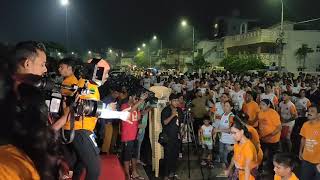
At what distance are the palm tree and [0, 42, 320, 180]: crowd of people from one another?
2760cm

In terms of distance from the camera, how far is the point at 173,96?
7164 millimetres

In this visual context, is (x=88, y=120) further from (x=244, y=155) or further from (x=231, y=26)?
(x=231, y=26)

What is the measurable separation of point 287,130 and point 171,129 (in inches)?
145

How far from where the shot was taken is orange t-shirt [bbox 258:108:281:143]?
7848 mm

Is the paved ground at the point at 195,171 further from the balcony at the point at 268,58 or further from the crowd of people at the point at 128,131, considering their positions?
the balcony at the point at 268,58

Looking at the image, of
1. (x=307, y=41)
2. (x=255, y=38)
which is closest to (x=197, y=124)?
(x=307, y=41)

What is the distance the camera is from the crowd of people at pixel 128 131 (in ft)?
4.28

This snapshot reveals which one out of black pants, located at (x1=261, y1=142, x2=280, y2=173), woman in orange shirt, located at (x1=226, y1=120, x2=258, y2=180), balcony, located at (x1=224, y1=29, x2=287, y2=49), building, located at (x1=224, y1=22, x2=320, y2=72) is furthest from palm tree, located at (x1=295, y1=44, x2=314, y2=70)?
woman in orange shirt, located at (x1=226, y1=120, x2=258, y2=180)

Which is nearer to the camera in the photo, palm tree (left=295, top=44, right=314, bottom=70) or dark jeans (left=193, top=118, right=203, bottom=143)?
dark jeans (left=193, top=118, right=203, bottom=143)

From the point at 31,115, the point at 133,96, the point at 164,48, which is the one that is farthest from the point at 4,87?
the point at 164,48

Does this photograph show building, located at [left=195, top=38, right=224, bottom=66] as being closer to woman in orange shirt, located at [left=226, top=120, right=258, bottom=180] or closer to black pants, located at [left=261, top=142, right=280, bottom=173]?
black pants, located at [left=261, top=142, right=280, bottom=173]

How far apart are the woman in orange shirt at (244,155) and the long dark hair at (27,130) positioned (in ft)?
13.9

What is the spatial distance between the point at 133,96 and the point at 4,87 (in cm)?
676

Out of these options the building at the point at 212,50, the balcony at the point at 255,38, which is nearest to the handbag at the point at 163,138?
the balcony at the point at 255,38
